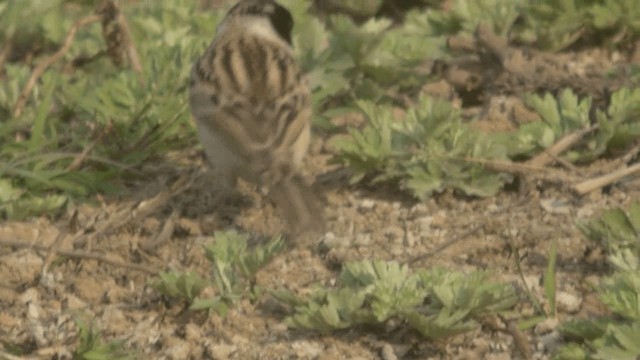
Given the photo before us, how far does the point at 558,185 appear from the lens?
615cm

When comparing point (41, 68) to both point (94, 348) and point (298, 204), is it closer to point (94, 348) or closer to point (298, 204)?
point (298, 204)

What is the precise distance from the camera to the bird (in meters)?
5.95

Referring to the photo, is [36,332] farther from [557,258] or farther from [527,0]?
[527,0]

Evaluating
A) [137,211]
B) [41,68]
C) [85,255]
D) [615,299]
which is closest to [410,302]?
[615,299]

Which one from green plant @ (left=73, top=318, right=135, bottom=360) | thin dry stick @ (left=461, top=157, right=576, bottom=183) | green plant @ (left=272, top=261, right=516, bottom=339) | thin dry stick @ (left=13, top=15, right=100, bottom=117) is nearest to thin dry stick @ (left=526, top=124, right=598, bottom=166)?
thin dry stick @ (left=461, top=157, right=576, bottom=183)

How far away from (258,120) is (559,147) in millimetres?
1238

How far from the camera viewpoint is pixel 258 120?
621 cm

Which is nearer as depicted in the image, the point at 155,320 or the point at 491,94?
the point at 155,320

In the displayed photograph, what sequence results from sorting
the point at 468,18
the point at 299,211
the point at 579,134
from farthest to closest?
the point at 468,18, the point at 579,134, the point at 299,211

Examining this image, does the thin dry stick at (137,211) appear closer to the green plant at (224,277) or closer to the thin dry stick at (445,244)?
the green plant at (224,277)

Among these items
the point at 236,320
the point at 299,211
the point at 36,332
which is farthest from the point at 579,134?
the point at 36,332

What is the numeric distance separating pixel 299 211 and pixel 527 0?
2.45 metres

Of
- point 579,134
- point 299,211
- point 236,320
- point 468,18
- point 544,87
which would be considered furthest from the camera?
point 468,18

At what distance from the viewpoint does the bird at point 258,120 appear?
5953 millimetres
